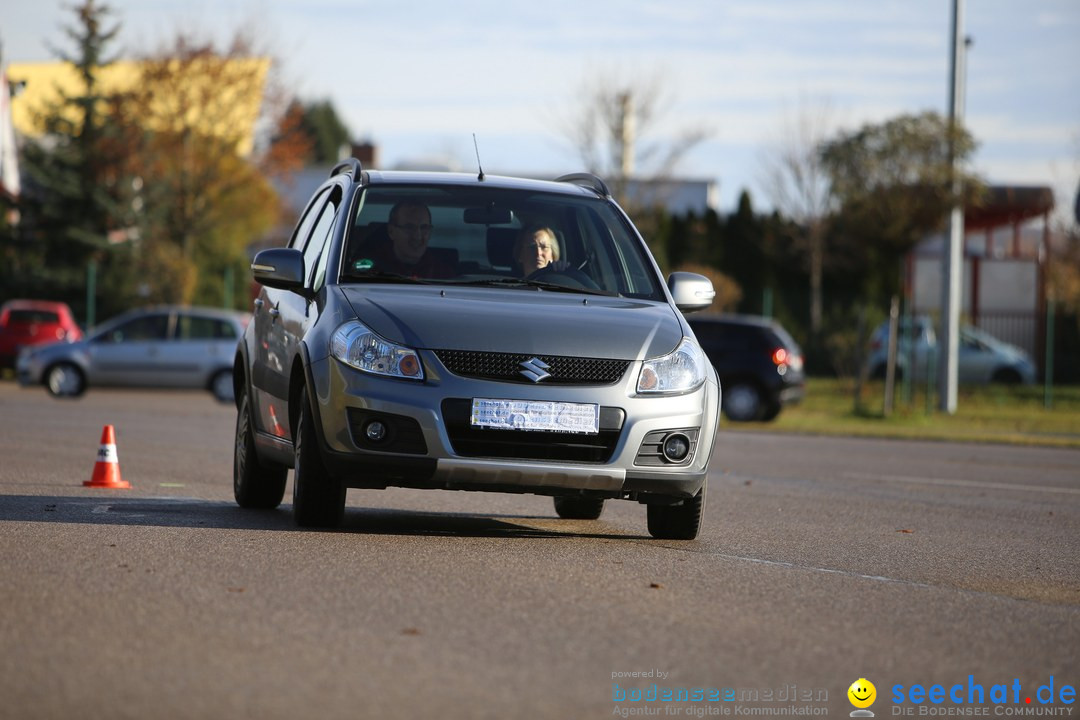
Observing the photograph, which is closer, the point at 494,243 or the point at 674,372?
the point at 674,372

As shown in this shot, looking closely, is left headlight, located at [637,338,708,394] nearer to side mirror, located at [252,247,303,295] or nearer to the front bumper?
the front bumper

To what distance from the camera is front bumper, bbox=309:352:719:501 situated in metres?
8.19

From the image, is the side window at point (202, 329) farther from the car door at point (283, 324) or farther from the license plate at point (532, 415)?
the license plate at point (532, 415)

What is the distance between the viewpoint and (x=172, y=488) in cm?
1192

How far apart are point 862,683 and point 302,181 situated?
237ft

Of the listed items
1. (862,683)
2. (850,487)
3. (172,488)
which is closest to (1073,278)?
(850,487)

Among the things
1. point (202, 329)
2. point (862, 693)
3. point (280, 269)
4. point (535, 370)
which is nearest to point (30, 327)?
point (202, 329)

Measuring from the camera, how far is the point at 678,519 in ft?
29.9

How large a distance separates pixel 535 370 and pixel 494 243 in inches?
56.9

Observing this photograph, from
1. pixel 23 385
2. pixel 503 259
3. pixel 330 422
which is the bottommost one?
pixel 23 385

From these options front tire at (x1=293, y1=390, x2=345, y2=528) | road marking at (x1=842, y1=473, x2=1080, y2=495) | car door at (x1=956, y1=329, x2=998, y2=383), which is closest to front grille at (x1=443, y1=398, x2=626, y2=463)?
front tire at (x1=293, y1=390, x2=345, y2=528)

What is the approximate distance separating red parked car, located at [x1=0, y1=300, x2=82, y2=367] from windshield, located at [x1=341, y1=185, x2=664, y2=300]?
86.2ft

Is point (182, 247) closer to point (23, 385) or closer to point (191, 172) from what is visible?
point (191, 172)

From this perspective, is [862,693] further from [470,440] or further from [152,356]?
[152,356]
